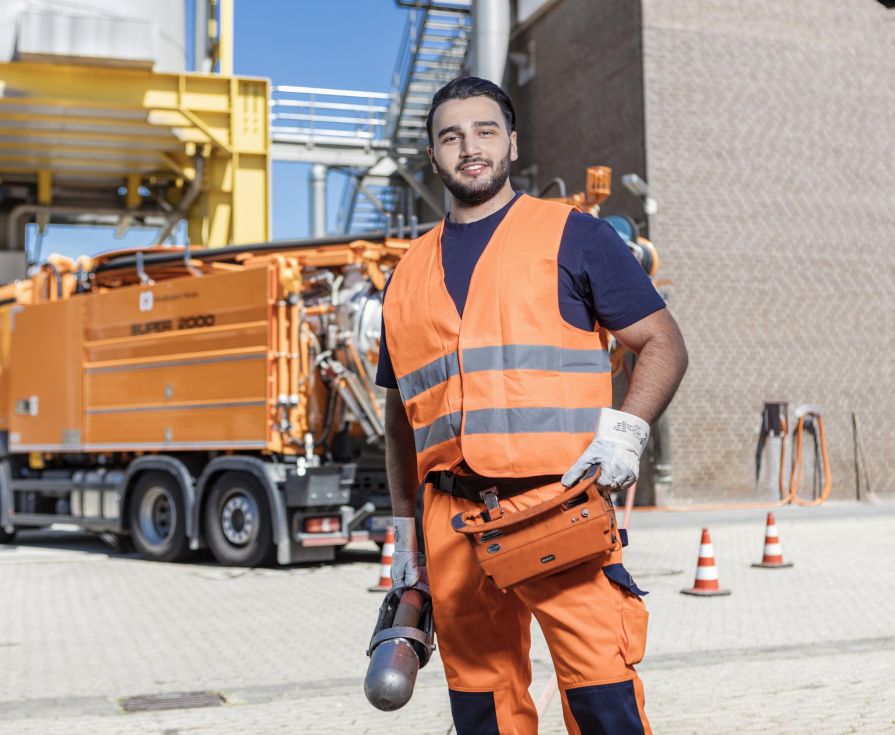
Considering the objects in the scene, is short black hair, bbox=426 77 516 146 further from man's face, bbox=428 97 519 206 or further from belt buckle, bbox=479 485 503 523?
belt buckle, bbox=479 485 503 523

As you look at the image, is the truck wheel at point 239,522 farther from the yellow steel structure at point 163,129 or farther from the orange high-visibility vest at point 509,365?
the yellow steel structure at point 163,129

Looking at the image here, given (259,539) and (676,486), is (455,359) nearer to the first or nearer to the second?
(259,539)

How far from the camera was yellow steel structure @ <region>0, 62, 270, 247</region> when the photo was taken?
19938mm

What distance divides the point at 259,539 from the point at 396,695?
28.9 feet

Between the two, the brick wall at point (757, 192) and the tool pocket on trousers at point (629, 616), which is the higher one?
the brick wall at point (757, 192)

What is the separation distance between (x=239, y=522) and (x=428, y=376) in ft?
29.8

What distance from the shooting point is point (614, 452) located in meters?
2.94

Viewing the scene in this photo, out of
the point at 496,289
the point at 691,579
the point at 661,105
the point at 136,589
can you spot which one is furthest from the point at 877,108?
the point at 496,289

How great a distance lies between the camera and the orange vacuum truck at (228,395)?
37.9 feet

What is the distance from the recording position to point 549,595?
3043mm

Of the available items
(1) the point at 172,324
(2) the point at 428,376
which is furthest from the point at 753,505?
(2) the point at 428,376

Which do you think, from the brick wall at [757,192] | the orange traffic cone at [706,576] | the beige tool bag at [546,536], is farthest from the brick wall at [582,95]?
the beige tool bag at [546,536]

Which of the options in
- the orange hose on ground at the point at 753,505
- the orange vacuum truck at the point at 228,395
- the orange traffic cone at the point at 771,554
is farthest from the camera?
the orange hose on ground at the point at 753,505

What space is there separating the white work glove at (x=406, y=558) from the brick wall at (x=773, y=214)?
59.2ft
